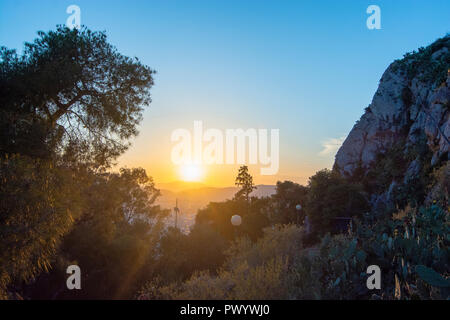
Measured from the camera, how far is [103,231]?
445 inches

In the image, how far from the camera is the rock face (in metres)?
22.1

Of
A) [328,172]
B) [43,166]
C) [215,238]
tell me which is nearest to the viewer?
[43,166]

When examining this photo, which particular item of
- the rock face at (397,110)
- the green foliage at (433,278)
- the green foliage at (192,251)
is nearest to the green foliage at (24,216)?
the green foliage at (433,278)

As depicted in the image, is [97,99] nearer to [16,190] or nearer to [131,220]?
[16,190]

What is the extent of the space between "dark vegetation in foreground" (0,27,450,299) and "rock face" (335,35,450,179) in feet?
33.7

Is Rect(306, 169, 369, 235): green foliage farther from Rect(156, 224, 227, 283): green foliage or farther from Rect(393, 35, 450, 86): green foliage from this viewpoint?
Rect(393, 35, 450, 86): green foliage

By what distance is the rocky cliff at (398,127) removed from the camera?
65.9 feet

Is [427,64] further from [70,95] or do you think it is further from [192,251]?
[70,95]

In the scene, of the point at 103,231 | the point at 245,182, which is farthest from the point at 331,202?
the point at 245,182

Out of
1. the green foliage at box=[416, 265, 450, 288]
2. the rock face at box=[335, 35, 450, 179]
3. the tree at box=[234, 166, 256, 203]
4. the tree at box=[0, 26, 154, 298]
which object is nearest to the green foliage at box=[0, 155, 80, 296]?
the tree at box=[0, 26, 154, 298]

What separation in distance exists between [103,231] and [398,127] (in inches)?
1090

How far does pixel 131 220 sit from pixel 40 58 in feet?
54.9
